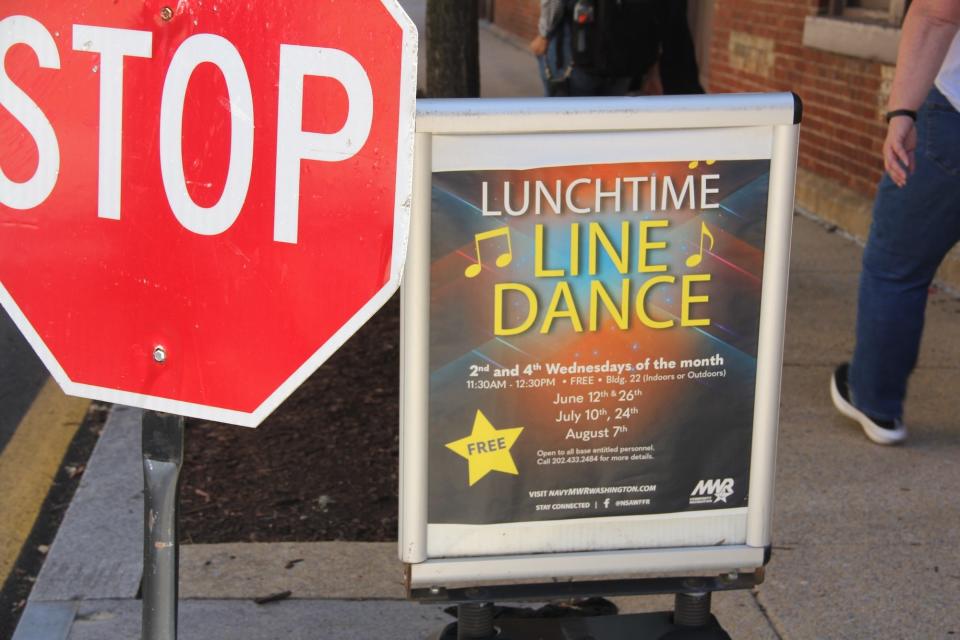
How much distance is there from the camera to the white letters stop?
6.73 feet

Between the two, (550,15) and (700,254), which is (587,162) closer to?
(700,254)

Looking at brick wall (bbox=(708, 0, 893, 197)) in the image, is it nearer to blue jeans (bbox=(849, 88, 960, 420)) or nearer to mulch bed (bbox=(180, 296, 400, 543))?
blue jeans (bbox=(849, 88, 960, 420))

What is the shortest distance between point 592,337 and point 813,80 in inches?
252

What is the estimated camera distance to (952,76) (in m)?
4.22

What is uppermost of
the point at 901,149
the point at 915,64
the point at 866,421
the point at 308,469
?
the point at 915,64

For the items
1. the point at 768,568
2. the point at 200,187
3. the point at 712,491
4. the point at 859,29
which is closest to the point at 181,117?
the point at 200,187

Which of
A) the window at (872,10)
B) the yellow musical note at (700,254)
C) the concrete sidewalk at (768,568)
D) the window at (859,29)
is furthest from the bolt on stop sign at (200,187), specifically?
the window at (872,10)

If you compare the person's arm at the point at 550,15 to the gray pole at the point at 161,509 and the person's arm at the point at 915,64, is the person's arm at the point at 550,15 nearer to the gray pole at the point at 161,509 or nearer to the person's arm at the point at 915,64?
the person's arm at the point at 915,64

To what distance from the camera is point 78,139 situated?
2.08m

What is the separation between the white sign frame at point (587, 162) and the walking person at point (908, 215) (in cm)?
162

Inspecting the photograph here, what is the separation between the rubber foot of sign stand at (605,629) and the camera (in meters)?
2.94

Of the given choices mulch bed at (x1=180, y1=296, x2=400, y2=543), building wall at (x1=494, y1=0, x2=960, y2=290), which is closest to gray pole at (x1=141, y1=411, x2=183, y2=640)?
mulch bed at (x1=180, y1=296, x2=400, y2=543)

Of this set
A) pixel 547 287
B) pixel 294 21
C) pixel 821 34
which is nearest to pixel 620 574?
pixel 547 287

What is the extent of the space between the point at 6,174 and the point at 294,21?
0.52 metres
